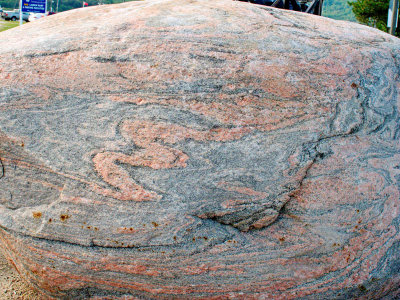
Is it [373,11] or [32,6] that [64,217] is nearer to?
[32,6]

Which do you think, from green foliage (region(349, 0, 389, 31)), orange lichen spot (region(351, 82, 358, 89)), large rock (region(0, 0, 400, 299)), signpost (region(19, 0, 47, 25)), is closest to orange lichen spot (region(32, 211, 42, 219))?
large rock (region(0, 0, 400, 299))

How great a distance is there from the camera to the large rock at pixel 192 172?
3.05 meters

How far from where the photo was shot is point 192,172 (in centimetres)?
308

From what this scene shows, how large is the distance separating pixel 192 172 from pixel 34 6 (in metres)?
11.6

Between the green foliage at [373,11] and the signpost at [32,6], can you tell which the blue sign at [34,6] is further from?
the green foliage at [373,11]

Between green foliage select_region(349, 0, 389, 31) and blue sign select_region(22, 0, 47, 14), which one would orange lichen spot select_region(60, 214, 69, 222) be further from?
green foliage select_region(349, 0, 389, 31)

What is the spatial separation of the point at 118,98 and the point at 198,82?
2.19ft

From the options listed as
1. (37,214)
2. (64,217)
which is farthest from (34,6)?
(64,217)

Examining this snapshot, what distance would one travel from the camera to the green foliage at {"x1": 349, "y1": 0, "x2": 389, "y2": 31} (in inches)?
870

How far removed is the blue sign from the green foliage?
17.5 meters

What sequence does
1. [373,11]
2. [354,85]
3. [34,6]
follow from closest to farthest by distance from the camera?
[354,85] < [34,6] < [373,11]

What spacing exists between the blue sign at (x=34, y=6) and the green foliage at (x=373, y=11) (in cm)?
1750

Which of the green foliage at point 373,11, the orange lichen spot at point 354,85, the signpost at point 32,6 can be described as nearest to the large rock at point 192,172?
the orange lichen spot at point 354,85

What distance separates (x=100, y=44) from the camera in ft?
11.1
